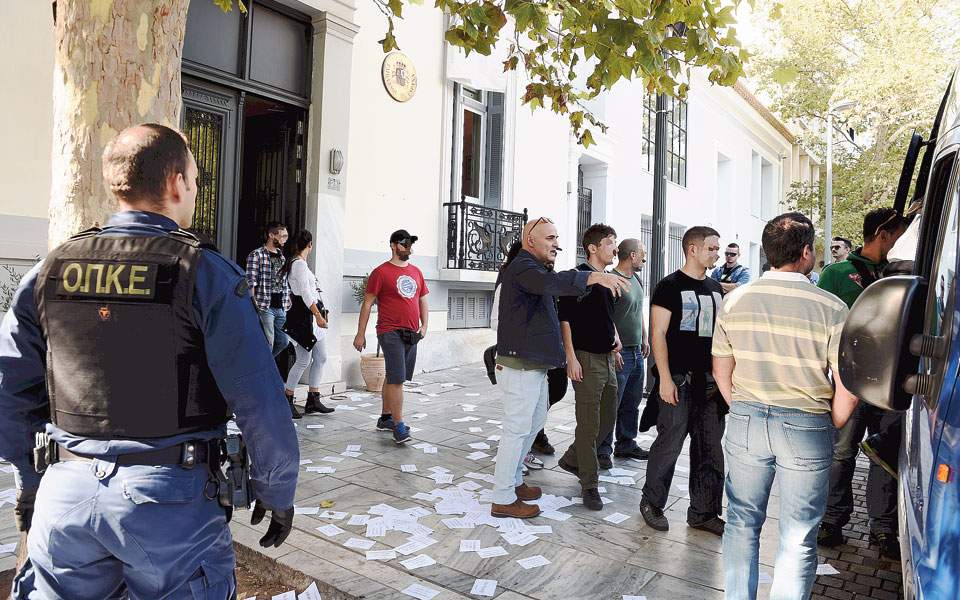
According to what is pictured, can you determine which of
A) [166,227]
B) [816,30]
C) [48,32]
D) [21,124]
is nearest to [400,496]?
[166,227]

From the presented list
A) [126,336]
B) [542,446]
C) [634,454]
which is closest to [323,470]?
[542,446]

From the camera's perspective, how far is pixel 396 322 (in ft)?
20.5

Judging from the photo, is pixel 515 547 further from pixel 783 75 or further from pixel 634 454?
pixel 783 75

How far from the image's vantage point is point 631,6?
3857 millimetres

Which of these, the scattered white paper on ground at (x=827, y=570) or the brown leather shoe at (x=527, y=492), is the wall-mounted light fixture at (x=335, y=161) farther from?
the scattered white paper on ground at (x=827, y=570)

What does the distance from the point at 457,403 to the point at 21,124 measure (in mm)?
5269

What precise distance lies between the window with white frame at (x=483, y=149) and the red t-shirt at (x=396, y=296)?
5175 mm

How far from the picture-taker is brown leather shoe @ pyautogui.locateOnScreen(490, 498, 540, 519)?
4.31 meters

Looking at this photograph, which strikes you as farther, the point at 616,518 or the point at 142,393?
the point at 616,518

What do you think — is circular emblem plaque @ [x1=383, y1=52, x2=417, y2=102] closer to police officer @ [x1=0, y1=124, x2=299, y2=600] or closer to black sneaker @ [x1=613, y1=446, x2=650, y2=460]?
black sneaker @ [x1=613, y1=446, x2=650, y2=460]

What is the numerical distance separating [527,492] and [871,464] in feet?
7.12

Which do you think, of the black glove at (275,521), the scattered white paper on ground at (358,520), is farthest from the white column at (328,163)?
the black glove at (275,521)

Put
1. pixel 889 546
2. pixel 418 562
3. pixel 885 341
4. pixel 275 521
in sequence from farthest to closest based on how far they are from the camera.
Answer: pixel 889 546, pixel 418 562, pixel 275 521, pixel 885 341

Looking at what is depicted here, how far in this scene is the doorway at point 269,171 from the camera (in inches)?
328
